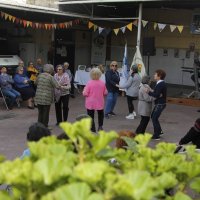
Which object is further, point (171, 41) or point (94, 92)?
point (171, 41)

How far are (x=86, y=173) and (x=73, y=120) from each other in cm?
1060

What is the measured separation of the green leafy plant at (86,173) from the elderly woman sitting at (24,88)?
12.0 meters

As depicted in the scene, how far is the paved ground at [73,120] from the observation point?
9.19 meters

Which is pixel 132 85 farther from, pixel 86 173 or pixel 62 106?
pixel 86 173

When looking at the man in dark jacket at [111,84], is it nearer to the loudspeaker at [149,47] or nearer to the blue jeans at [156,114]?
the blue jeans at [156,114]

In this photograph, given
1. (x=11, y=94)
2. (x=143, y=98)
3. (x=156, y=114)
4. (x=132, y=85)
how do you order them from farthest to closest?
1. (x=11, y=94)
2. (x=132, y=85)
3. (x=156, y=114)
4. (x=143, y=98)

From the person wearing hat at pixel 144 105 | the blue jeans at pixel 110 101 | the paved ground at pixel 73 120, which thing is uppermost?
the person wearing hat at pixel 144 105

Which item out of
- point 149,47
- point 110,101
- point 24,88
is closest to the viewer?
point 110,101

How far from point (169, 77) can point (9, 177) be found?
2035 centimetres

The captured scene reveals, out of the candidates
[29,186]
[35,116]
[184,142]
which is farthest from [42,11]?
[29,186]

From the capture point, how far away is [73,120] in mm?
11922

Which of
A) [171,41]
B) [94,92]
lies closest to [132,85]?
[94,92]

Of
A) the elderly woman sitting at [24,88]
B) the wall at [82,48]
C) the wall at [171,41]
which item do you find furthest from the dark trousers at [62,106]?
the wall at [82,48]

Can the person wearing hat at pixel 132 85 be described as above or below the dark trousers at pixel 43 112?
above
